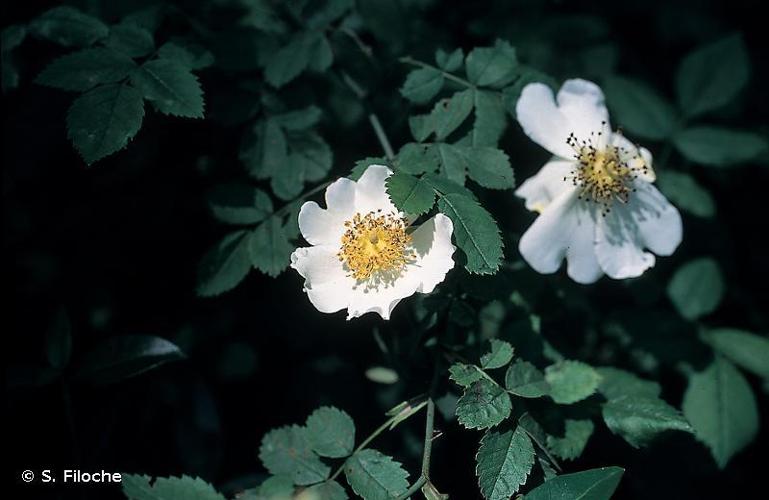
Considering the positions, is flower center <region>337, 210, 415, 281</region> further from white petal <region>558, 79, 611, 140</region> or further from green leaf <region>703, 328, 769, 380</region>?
green leaf <region>703, 328, 769, 380</region>

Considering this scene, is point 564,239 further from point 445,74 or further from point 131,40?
point 131,40

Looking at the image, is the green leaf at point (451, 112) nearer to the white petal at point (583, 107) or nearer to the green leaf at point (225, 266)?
the white petal at point (583, 107)

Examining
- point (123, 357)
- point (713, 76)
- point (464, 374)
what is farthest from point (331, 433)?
point (713, 76)

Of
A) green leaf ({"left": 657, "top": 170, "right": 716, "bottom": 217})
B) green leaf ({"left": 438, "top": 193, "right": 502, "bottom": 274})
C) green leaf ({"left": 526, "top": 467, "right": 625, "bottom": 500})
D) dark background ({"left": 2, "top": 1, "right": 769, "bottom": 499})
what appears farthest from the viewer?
green leaf ({"left": 657, "top": 170, "right": 716, "bottom": 217})

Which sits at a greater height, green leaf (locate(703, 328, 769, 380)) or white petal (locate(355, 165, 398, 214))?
white petal (locate(355, 165, 398, 214))

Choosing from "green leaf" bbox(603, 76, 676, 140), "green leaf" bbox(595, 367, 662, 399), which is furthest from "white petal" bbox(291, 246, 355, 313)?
"green leaf" bbox(603, 76, 676, 140)
